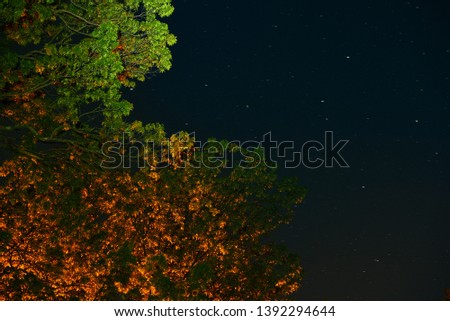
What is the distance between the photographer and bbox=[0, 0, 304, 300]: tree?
16641mm

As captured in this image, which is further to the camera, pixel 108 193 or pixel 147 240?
pixel 147 240

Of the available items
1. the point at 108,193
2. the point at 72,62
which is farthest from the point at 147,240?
the point at 72,62

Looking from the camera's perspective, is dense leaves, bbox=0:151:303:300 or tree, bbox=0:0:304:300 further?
dense leaves, bbox=0:151:303:300

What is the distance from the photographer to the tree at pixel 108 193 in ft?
54.6

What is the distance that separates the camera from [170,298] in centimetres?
2542

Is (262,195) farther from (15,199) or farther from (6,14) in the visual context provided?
(6,14)

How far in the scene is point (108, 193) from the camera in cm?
2600

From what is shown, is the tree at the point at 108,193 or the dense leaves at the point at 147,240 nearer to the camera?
the tree at the point at 108,193

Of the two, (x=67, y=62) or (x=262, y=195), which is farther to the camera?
(x=262, y=195)

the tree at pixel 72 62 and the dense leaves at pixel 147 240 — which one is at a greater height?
the tree at pixel 72 62

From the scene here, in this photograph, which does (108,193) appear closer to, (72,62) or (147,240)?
(147,240)
